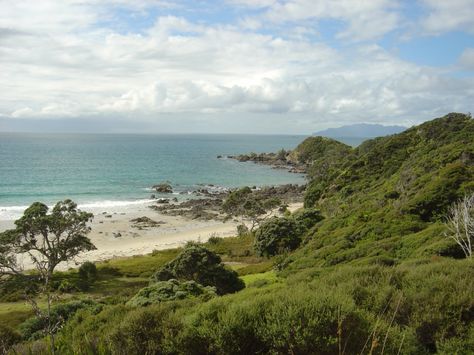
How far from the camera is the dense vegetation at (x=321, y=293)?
758 centimetres

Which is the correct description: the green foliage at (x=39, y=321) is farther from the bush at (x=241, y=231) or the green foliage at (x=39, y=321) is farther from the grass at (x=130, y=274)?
the bush at (x=241, y=231)

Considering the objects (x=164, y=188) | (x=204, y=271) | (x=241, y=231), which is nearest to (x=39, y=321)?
(x=204, y=271)

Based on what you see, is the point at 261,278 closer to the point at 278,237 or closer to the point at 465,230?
the point at 278,237

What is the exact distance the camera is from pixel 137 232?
56375 mm

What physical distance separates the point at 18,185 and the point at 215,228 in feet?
157

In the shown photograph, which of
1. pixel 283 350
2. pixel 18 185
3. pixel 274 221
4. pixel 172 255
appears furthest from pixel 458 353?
pixel 18 185

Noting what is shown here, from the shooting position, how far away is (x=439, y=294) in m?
8.91

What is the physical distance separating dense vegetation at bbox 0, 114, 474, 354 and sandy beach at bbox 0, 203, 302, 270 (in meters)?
5.83

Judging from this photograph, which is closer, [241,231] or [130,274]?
[130,274]

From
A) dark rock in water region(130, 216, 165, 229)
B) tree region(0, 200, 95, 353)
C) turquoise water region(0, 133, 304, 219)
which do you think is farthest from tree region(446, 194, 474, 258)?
turquoise water region(0, 133, 304, 219)

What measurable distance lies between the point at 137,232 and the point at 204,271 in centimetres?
3255

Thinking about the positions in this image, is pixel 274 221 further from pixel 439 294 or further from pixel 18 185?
pixel 18 185

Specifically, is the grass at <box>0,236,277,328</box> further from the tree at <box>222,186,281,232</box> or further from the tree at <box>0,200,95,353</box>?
the tree at <box>222,186,281,232</box>

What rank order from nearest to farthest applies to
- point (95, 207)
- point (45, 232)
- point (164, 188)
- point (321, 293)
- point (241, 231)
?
1. point (321, 293)
2. point (45, 232)
3. point (241, 231)
4. point (95, 207)
5. point (164, 188)
